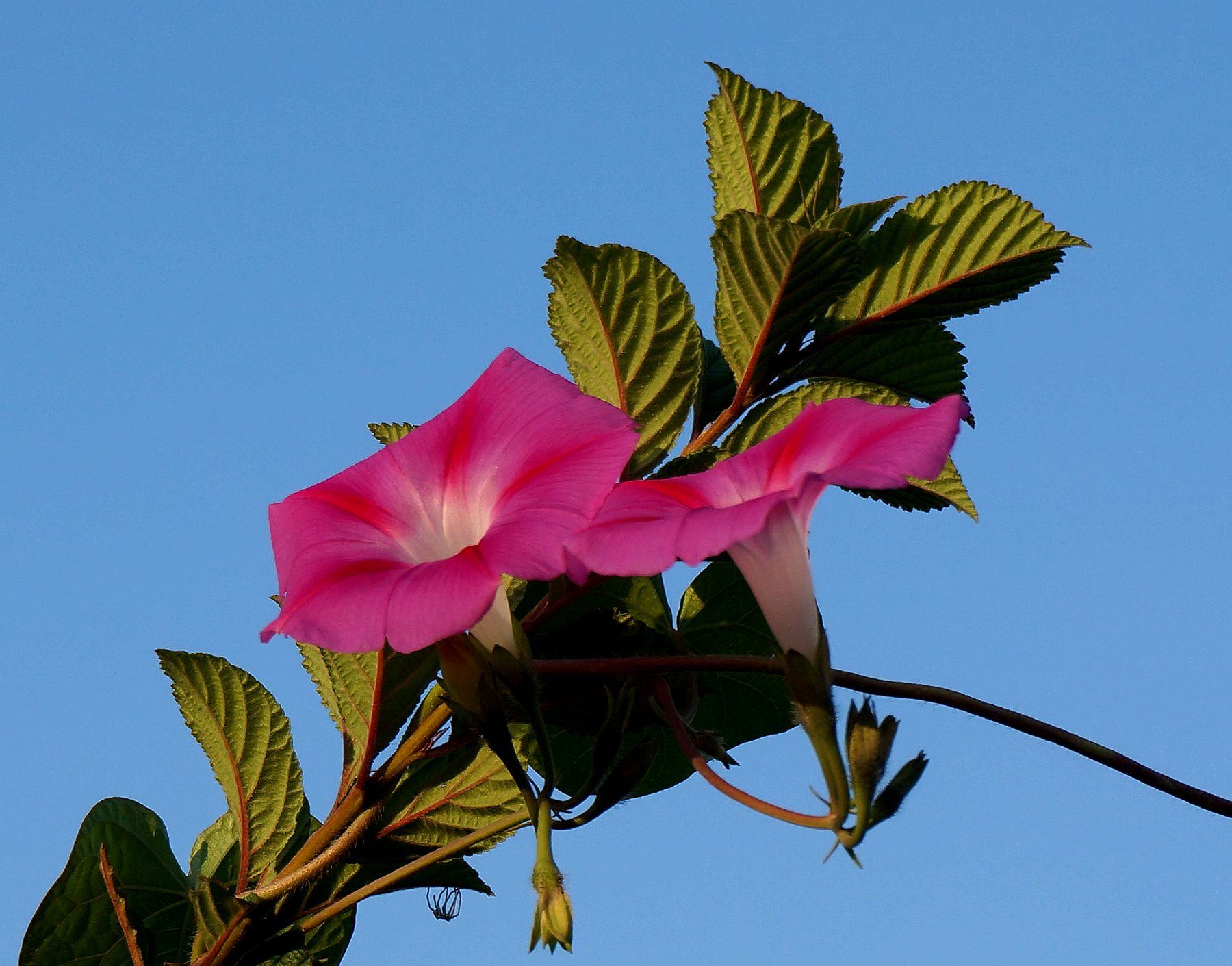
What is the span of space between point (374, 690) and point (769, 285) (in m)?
0.71

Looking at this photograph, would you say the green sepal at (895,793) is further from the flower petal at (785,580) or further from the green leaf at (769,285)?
the green leaf at (769,285)

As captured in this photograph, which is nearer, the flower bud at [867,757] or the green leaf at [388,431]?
the flower bud at [867,757]

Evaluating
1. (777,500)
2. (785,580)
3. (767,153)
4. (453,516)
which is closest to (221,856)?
(453,516)

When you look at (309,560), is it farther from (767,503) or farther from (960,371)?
(960,371)

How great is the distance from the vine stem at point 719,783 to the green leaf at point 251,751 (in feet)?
2.00

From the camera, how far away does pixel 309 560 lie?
1.34 m

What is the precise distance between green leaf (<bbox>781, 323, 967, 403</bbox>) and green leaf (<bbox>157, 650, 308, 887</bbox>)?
830 millimetres

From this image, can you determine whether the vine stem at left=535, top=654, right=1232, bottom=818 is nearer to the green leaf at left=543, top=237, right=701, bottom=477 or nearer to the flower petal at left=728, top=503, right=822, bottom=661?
the flower petal at left=728, top=503, right=822, bottom=661

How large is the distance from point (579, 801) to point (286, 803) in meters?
0.57

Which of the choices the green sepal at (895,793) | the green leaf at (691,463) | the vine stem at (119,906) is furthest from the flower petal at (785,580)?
the vine stem at (119,906)

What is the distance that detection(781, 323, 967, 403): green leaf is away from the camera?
72.8 inches

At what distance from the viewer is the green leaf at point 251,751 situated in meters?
1.83

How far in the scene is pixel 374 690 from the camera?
5.57 feet

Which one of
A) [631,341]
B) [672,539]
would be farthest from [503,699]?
[631,341]
